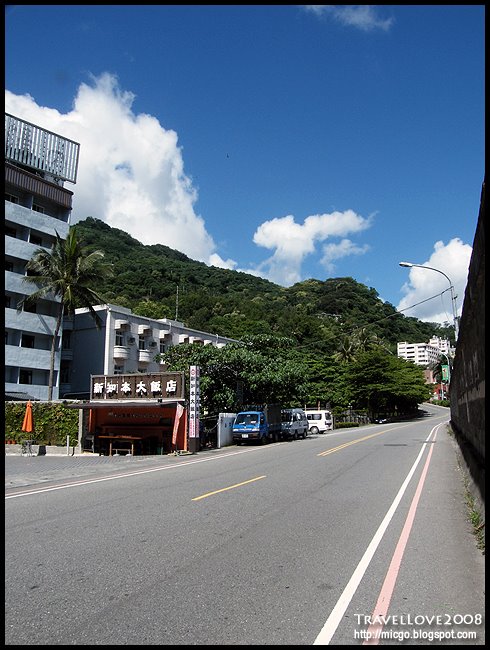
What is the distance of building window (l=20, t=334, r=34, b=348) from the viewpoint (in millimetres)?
40875

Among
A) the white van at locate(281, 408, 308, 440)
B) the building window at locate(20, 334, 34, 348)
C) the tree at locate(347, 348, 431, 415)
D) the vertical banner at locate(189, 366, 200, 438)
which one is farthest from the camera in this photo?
the tree at locate(347, 348, 431, 415)

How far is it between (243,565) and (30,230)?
1576 inches

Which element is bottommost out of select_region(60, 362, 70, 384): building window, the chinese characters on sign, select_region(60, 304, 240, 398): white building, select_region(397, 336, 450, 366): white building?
the chinese characters on sign

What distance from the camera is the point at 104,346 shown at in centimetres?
4491

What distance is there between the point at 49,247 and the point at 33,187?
16.0 feet

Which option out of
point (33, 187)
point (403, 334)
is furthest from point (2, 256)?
point (403, 334)

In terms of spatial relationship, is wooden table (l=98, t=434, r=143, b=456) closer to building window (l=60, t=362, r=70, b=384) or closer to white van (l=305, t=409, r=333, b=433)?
white van (l=305, t=409, r=333, b=433)

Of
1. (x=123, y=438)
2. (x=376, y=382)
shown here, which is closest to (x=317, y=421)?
(x=123, y=438)

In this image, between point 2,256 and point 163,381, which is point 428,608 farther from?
point 163,381

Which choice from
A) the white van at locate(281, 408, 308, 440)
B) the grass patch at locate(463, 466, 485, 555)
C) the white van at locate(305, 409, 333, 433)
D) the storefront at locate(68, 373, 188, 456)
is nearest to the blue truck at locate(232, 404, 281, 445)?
the white van at locate(281, 408, 308, 440)

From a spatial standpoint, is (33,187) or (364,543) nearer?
(364,543)

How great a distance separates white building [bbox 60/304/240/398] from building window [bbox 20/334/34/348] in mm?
5500

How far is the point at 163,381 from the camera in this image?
88.0 ft

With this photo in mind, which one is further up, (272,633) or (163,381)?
(163,381)
